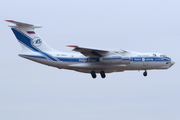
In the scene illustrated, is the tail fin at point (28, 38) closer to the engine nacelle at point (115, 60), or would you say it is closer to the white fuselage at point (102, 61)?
the white fuselage at point (102, 61)

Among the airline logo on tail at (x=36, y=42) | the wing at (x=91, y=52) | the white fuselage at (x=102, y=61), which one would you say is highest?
the airline logo on tail at (x=36, y=42)

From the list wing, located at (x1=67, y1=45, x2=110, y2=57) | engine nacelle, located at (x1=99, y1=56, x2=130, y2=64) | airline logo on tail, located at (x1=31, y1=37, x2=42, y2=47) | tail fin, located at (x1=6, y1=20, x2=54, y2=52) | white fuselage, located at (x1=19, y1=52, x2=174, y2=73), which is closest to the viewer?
wing, located at (x1=67, y1=45, x2=110, y2=57)

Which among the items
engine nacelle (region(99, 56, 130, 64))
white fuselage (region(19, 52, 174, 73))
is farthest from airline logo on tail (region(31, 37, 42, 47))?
engine nacelle (region(99, 56, 130, 64))

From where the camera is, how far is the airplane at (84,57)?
116 feet

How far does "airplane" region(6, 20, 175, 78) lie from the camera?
35.3 meters

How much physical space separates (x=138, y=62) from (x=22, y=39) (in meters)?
7.56

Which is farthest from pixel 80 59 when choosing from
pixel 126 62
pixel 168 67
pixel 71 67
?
pixel 168 67

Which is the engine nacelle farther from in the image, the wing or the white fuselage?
the wing

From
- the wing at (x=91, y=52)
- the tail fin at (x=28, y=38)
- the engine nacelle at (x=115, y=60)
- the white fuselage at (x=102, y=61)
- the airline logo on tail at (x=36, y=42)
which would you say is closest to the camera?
the wing at (x=91, y=52)

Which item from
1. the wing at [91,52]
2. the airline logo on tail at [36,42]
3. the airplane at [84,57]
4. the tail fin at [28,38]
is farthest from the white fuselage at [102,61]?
the airline logo on tail at [36,42]

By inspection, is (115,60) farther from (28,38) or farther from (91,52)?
(28,38)

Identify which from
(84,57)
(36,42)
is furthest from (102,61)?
(36,42)

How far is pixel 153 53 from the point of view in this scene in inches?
1443

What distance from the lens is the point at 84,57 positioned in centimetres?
3594
